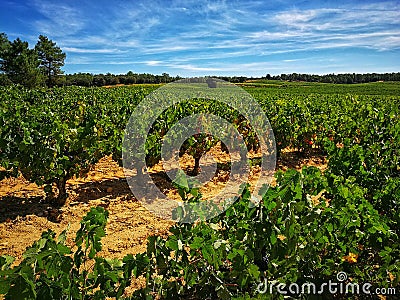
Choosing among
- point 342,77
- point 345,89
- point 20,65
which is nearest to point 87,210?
point 20,65

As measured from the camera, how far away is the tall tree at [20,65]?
57125mm

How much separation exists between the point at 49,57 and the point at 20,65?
45.6 feet

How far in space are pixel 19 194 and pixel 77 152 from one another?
1713 millimetres

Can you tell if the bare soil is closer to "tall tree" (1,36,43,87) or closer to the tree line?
"tall tree" (1,36,43,87)

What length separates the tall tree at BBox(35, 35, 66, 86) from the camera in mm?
68938

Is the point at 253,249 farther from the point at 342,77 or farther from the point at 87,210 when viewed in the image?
the point at 342,77

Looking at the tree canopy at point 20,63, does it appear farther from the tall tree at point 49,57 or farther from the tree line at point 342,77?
the tree line at point 342,77

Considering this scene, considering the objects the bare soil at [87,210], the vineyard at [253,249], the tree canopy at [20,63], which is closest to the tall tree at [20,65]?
the tree canopy at [20,63]

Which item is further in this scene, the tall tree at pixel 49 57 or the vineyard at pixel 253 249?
the tall tree at pixel 49 57

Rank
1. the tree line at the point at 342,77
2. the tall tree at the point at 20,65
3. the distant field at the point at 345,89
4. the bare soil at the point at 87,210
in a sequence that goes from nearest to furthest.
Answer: the bare soil at the point at 87,210
the distant field at the point at 345,89
the tall tree at the point at 20,65
the tree line at the point at 342,77

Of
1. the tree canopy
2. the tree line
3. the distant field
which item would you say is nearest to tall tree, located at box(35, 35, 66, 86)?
the tree canopy

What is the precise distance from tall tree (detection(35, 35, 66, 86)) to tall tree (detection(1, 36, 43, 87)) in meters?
7.25

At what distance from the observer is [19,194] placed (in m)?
6.59

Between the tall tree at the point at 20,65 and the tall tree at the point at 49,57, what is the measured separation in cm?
725
